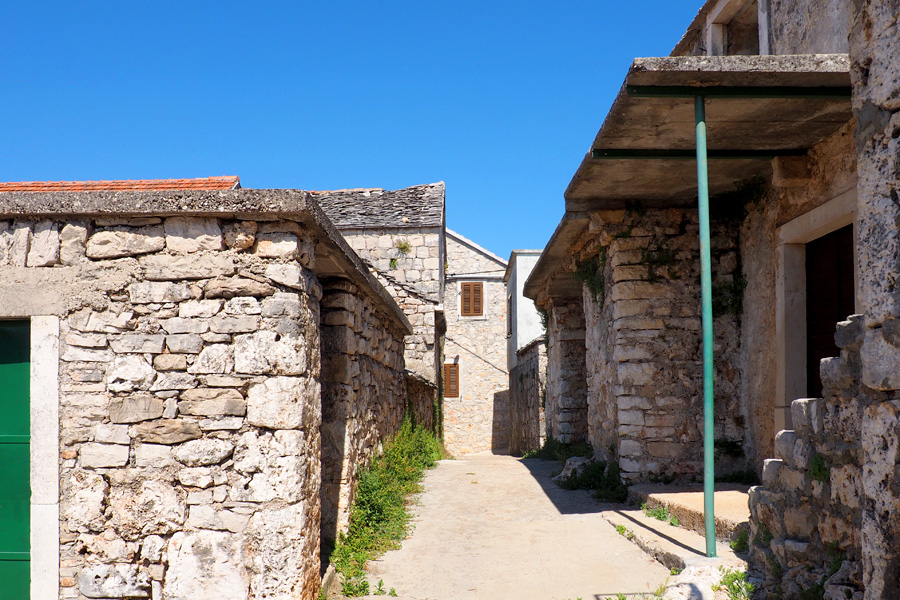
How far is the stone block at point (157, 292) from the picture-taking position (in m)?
3.82

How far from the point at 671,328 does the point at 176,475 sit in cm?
489

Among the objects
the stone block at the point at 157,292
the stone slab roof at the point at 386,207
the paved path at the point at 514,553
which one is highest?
the stone slab roof at the point at 386,207

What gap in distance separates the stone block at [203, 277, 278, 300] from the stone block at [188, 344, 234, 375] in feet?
0.98

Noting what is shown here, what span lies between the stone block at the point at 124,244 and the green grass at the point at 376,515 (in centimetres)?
242

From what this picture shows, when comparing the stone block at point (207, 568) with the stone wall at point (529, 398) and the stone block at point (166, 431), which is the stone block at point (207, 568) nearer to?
the stone block at point (166, 431)

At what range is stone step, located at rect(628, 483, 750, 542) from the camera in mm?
4723

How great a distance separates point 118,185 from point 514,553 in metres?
5.51

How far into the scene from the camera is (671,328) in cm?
687

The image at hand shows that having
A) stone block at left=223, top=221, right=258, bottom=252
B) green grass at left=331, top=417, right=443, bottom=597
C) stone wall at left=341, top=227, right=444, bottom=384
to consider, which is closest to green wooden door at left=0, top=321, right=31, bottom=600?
stone block at left=223, top=221, right=258, bottom=252

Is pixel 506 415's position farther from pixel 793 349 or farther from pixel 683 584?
pixel 683 584

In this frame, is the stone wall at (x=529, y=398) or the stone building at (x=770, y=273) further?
the stone wall at (x=529, y=398)

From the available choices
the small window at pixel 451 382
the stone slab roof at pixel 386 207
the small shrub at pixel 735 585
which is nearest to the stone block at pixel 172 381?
the small shrub at pixel 735 585

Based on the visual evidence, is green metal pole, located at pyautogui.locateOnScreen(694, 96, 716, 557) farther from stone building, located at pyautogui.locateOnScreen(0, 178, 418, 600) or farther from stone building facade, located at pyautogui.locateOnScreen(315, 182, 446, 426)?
stone building facade, located at pyautogui.locateOnScreen(315, 182, 446, 426)

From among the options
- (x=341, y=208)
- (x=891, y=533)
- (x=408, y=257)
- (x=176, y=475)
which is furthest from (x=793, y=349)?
(x=341, y=208)
